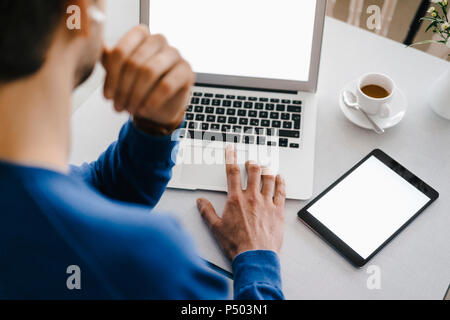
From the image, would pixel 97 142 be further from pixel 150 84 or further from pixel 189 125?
pixel 150 84

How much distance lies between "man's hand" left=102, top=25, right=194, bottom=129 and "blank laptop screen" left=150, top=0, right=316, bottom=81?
0.36 meters

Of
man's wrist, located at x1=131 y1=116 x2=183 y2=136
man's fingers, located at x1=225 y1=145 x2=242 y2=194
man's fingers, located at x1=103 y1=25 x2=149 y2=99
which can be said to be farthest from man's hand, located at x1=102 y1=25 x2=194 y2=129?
man's fingers, located at x1=225 y1=145 x2=242 y2=194

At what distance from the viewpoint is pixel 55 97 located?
45 cm

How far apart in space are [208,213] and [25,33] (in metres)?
0.52

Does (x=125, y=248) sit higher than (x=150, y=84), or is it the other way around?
(x=150, y=84)

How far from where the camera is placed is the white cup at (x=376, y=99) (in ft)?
2.91

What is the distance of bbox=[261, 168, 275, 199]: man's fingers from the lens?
85cm

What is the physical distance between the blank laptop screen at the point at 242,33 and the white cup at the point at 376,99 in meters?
0.13

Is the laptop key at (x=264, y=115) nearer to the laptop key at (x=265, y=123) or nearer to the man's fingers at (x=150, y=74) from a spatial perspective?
the laptop key at (x=265, y=123)

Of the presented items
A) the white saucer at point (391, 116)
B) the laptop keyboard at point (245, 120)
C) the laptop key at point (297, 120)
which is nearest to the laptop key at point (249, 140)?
the laptop keyboard at point (245, 120)

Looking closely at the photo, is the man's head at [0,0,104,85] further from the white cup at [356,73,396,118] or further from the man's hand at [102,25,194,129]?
the white cup at [356,73,396,118]
